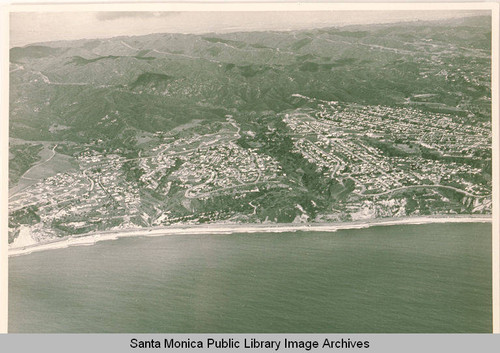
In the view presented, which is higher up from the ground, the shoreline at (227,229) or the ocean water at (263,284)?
the shoreline at (227,229)

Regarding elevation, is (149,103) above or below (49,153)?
above

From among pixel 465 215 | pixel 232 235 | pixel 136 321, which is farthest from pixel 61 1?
pixel 465 215

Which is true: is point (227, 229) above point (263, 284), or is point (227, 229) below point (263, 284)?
above

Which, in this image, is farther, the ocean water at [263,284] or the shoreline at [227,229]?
the shoreline at [227,229]

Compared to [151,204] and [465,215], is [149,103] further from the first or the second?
[465,215]

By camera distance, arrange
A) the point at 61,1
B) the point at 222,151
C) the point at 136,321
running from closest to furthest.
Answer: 1. the point at 136,321
2. the point at 61,1
3. the point at 222,151
